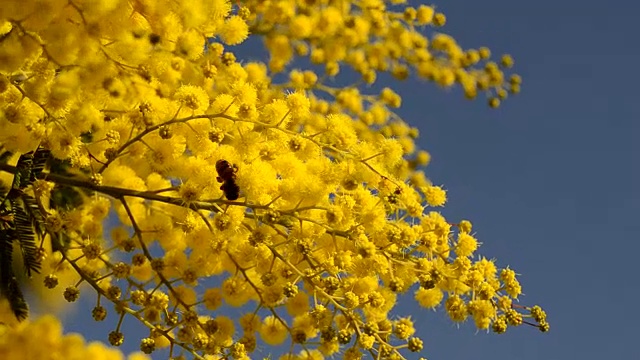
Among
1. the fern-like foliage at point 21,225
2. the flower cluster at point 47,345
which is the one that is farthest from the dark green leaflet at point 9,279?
the flower cluster at point 47,345

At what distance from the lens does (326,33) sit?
5.84 metres

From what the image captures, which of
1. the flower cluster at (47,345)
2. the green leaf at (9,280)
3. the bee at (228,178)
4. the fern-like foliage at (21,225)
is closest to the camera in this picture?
the flower cluster at (47,345)

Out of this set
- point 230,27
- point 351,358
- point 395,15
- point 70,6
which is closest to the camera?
point 70,6

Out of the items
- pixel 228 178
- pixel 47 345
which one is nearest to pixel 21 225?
pixel 47 345

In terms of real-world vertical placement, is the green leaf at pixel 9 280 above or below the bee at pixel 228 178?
below

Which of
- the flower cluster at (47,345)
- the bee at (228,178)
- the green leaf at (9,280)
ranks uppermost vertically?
the bee at (228,178)

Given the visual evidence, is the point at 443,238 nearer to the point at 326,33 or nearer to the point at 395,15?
the point at 326,33

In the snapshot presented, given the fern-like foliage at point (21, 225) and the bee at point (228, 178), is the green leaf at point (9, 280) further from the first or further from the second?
the bee at point (228, 178)

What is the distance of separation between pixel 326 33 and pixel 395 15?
0.67 metres

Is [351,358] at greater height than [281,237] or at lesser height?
lesser

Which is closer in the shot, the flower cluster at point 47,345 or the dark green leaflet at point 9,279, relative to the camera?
the flower cluster at point 47,345

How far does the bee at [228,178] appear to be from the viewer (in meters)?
3.38

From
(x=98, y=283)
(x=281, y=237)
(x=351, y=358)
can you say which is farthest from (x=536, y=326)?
(x=98, y=283)

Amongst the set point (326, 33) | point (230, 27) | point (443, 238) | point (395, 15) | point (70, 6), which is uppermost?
point (395, 15)
